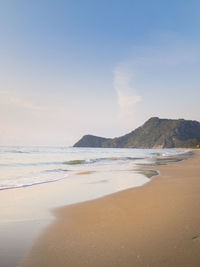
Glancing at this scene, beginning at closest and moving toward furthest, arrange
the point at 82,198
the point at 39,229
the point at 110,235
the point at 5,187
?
the point at 110,235 → the point at 39,229 → the point at 82,198 → the point at 5,187

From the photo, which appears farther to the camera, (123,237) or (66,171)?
(66,171)

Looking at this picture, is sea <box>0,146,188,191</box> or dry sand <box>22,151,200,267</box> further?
sea <box>0,146,188,191</box>

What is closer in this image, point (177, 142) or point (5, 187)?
point (5, 187)

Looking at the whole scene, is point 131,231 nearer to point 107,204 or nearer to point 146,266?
point 146,266

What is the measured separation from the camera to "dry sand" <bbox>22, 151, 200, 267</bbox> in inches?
95.2

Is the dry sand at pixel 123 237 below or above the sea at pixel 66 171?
above

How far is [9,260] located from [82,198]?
346 cm

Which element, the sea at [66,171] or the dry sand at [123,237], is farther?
the sea at [66,171]

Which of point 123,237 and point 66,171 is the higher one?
point 123,237

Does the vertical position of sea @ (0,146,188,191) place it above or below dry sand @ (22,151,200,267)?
below

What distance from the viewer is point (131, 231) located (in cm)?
326

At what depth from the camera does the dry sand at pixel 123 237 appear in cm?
242

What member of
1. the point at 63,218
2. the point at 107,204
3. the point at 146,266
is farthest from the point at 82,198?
the point at 146,266

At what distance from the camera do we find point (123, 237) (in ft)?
10.00
